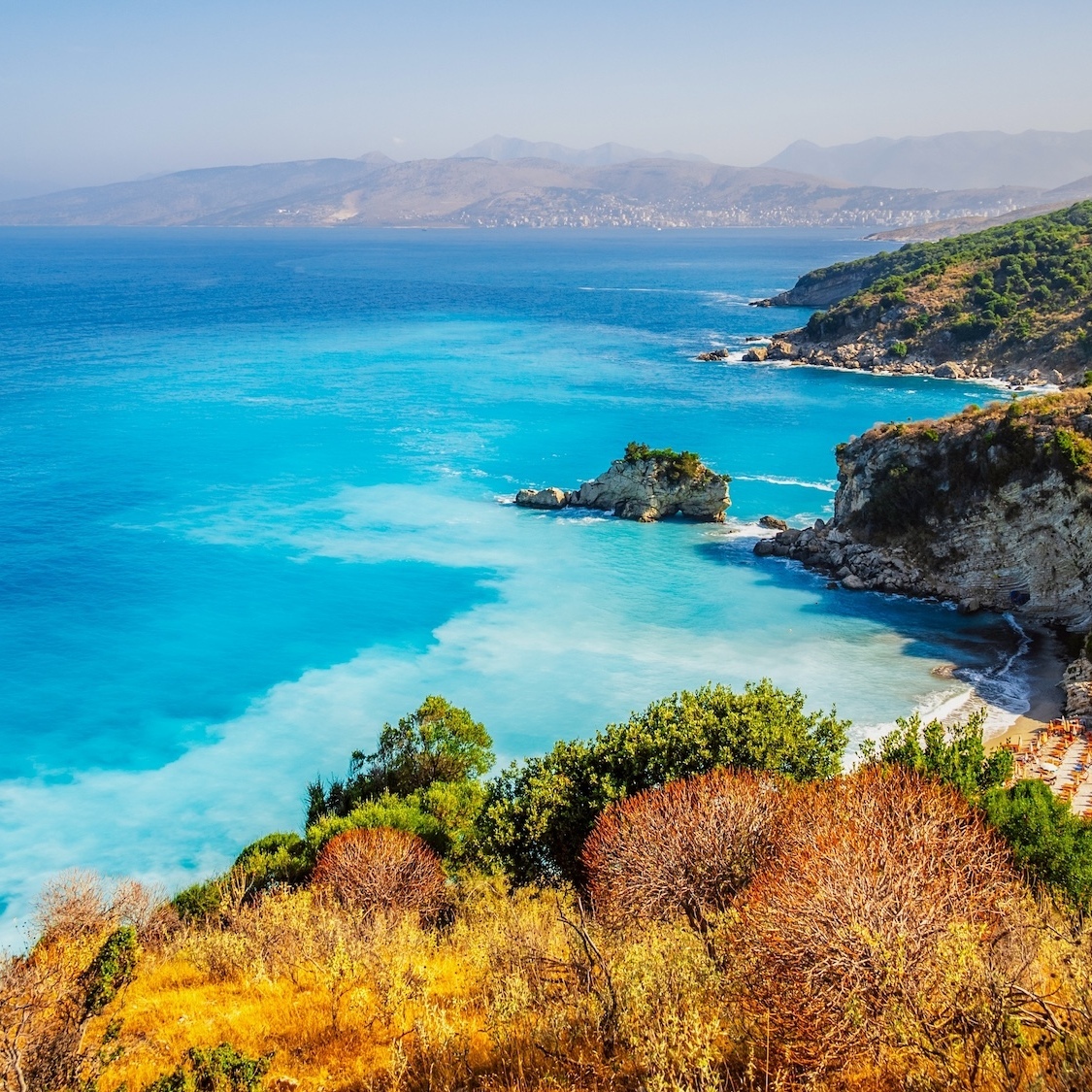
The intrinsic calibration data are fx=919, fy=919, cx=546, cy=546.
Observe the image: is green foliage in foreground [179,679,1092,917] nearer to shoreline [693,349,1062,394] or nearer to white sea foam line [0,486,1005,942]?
white sea foam line [0,486,1005,942]

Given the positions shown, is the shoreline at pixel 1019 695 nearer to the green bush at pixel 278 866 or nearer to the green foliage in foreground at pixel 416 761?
the green foliage in foreground at pixel 416 761

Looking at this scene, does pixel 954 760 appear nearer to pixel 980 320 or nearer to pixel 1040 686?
pixel 1040 686

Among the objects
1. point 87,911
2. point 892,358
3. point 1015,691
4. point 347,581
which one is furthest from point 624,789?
point 892,358

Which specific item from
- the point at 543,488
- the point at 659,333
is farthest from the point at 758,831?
the point at 659,333

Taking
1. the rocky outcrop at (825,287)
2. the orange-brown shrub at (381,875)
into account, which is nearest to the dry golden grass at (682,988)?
the orange-brown shrub at (381,875)

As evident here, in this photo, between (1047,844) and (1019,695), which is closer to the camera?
(1047,844)

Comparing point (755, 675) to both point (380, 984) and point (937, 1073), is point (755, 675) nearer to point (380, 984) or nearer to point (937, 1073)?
point (380, 984)

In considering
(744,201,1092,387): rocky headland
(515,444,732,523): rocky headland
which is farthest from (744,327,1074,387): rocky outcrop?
(515,444,732,523): rocky headland
